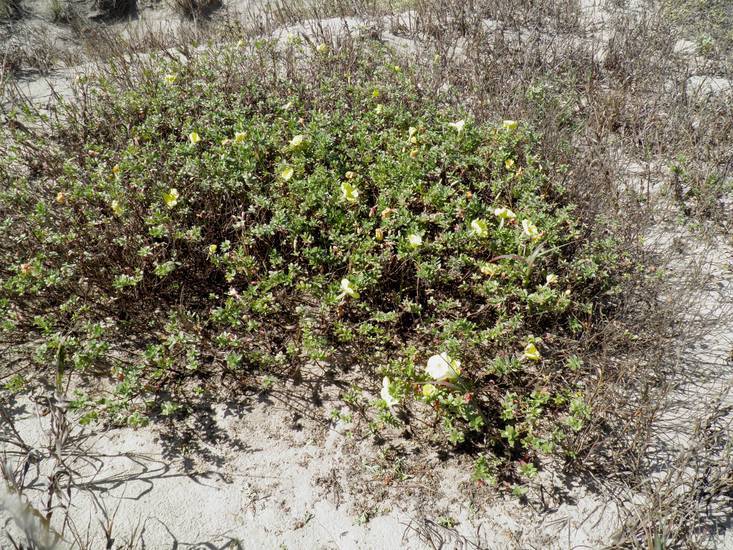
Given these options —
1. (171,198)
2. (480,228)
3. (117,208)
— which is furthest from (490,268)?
(117,208)

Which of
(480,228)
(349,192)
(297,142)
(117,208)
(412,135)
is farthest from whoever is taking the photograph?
(412,135)

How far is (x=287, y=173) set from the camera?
3174 mm

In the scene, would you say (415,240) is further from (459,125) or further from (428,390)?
(459,125)

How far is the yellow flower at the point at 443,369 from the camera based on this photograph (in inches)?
88.3

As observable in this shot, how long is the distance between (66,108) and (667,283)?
4878 mm

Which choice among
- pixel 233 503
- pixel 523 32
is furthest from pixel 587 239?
pixel 523 32

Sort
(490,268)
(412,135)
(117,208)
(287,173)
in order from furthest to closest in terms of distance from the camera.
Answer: (412,135) < (287,173) < (117,208) < (490,268)

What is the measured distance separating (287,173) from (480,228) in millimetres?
1316

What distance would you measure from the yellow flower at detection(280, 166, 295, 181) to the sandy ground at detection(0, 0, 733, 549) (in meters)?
1.43

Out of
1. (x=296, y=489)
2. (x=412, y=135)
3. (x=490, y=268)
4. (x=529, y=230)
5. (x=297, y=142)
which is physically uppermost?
(x=297, y=142)

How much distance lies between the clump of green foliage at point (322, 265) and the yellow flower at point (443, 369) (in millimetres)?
11

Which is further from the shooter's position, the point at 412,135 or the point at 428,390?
the point at 412,135

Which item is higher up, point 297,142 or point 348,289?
point 297,142

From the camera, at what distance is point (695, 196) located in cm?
366
